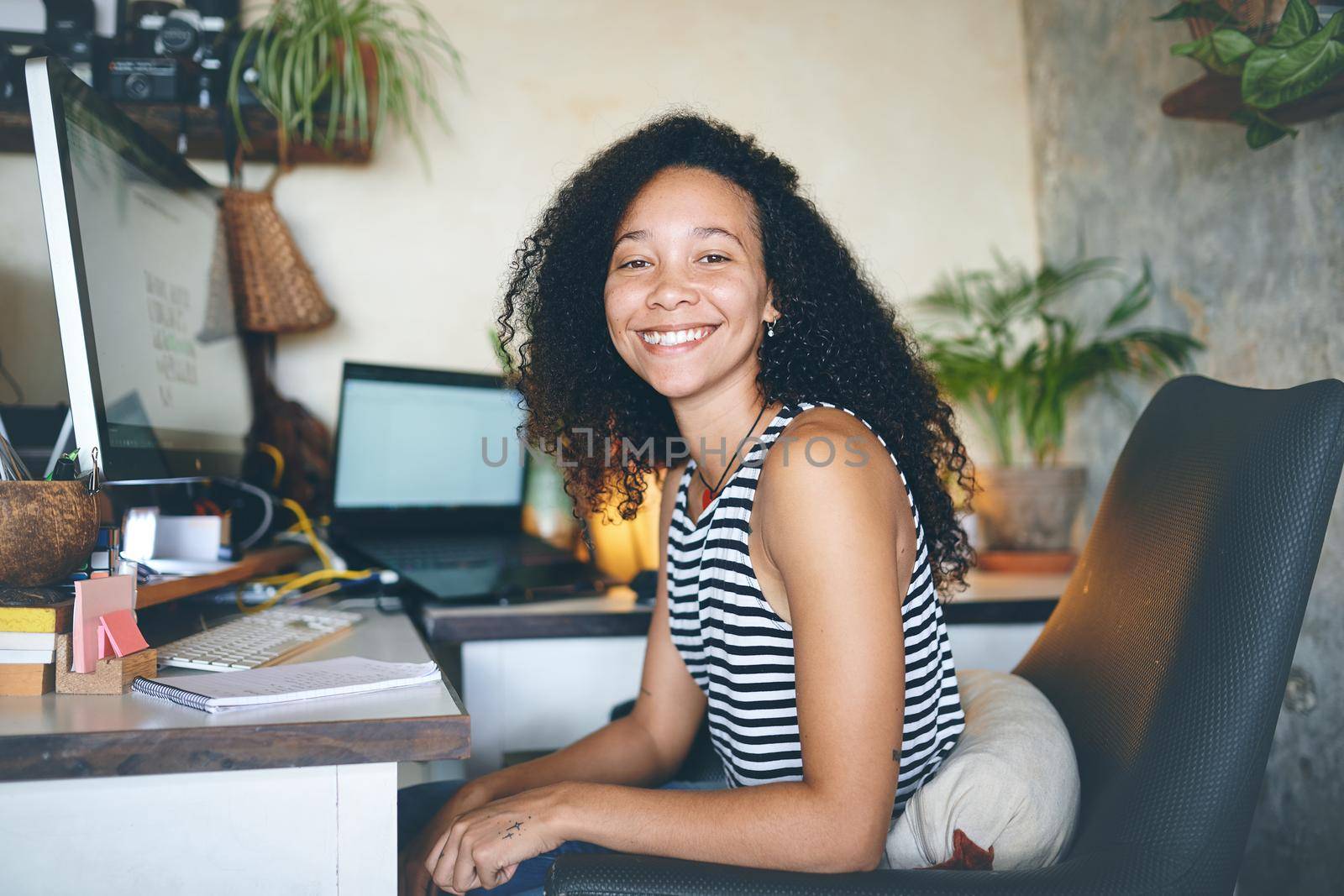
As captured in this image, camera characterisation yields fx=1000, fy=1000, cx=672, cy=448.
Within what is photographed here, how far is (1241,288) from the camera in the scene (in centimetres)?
174

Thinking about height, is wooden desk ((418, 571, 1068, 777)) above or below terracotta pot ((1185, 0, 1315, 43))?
below

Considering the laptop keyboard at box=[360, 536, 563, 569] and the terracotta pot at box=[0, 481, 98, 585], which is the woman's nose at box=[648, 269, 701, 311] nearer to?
Result: the terracotta pot at box=[0, 481, 98, 585]

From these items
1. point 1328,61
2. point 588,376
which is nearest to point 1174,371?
point 1328,61

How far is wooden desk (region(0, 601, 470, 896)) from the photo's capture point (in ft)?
2.65

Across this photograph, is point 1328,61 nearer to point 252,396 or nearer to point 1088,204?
point 1088,204

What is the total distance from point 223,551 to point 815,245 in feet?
3.30

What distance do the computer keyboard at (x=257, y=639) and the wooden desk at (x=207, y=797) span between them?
171 mm

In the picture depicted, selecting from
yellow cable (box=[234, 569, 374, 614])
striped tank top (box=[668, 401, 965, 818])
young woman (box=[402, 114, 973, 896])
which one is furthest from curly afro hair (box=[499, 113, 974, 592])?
yellow cable (box=[234, 569, 374, 614])

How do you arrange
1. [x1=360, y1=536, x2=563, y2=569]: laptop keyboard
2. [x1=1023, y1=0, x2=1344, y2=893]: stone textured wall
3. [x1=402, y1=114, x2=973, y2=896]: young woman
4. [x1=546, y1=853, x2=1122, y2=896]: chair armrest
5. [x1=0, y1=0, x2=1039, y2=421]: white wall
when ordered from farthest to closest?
1. [x1=0, y1=0, x2=1039, y2=421]: white wall
2. [x1=360, y1=536, x2=563, y2=569]: laptop keyboard
3. [x1=1023, y1=0, x2=1344, y2=893]: stone textured wall
4. [x1=402, y1=114, x2=973, y2=896]: young woman
5. [x1=546, y1=853, x2=1122, y2=896]: chair armrest

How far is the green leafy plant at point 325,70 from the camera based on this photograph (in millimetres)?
1911

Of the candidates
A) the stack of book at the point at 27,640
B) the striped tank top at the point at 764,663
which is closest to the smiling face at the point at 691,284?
the striped tank top at the point at 764,663

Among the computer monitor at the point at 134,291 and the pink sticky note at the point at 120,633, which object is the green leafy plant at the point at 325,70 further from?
the pink sticky note at the point at 120,633

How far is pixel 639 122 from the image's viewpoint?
87.7 inches

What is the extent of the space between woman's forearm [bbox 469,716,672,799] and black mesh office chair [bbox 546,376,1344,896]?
15.4 inches
